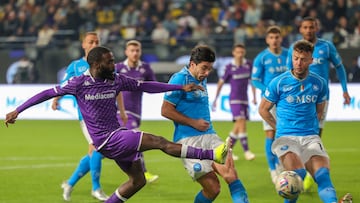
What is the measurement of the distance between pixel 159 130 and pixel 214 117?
86.5 inches

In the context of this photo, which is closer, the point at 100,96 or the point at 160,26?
the point at 100,96

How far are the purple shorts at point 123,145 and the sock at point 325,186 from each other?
6.01ft

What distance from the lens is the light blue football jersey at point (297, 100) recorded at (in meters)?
8.71

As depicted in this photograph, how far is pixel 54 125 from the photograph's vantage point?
20.7 meters

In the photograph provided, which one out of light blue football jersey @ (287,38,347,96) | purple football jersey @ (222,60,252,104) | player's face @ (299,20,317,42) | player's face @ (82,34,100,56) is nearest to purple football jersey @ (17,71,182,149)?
player's face @ (82,34,100,56)

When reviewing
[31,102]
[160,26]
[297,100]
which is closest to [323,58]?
[297,100]

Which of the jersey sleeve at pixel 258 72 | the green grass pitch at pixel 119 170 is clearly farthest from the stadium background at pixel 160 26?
the jersey sleeve at pixel 258 72

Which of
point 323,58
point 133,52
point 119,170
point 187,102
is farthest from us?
point 119,170

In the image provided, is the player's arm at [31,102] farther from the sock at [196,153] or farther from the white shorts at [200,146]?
the white shorts at [200,146]

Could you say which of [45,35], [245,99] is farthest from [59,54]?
[245,99]

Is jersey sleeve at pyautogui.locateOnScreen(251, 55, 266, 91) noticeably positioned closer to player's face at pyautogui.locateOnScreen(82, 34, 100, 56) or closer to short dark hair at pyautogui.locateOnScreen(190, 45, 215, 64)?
player's face at pyautogui.locateOnScreen(82, 34, 100, 56)

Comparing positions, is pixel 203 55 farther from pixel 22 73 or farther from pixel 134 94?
pixel 22 73

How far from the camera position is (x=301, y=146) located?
861 cm

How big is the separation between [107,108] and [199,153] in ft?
3.39
